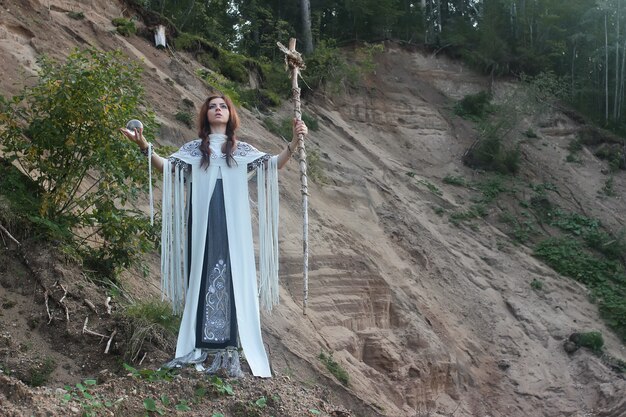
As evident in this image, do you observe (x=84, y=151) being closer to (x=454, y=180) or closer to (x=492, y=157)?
(x=454, y=180)

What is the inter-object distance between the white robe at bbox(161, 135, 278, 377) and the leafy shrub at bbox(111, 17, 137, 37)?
9.38 metres

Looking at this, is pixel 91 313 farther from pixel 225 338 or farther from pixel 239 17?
pixel 239 17

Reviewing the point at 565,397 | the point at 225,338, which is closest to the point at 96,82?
the point at 225,338

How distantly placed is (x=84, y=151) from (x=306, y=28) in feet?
48.2

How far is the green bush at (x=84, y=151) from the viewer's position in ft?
26.1

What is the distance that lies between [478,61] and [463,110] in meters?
2.13

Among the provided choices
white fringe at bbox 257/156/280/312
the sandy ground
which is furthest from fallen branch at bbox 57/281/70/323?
white fringe at bbox 257/156/280/312

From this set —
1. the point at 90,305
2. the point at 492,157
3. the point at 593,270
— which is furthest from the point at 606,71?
the point at 90,305

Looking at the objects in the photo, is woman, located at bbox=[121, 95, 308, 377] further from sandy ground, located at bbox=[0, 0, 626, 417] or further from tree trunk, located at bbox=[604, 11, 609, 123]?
tree trunk, located at bbox=[604, 11, 609, 123]

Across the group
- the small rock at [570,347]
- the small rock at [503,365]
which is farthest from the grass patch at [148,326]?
the small rock at [570,347]

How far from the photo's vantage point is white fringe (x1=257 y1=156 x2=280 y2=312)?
24.0ft

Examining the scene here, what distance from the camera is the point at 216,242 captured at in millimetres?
6926

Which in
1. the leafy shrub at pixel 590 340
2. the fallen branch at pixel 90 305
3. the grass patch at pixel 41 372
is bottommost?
the leafy shrub at pixel 590 340

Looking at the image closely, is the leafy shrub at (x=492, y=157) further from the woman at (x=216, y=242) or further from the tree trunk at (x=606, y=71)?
the woman at (x=216, y=242)
